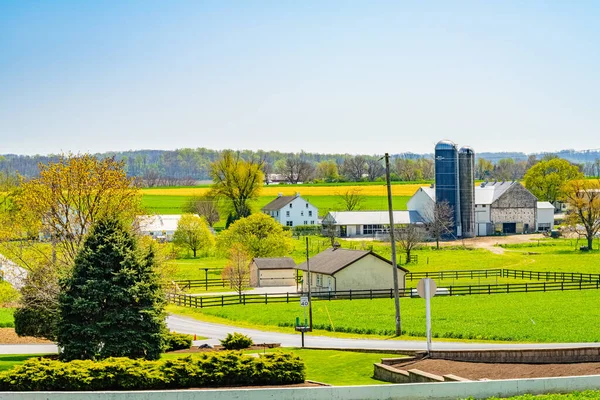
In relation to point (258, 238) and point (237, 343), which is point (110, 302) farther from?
point (258, 238)

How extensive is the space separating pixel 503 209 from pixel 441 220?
12842 mm

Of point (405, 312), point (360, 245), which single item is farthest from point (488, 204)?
point (405, 312)

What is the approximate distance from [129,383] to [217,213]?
102660 millimetres

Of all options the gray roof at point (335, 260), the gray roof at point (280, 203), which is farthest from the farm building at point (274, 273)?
the gray roof at point (280, 203)

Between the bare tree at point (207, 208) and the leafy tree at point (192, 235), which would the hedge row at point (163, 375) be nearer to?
the leafy tree at point (192, 235)

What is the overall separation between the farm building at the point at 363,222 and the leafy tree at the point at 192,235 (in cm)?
2115

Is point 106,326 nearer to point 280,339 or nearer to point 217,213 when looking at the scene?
point 280,339

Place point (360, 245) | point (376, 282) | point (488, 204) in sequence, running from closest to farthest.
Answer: point (376, 282) → point (360, 245) → point (488, 204)

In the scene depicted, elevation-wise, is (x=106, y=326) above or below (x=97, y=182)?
below

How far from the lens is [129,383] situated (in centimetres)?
2233

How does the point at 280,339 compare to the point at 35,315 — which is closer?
the point at 35,315

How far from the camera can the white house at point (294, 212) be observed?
123750mm

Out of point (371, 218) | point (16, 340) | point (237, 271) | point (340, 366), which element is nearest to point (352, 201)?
point (371, 218)

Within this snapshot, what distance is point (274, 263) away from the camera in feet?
222
